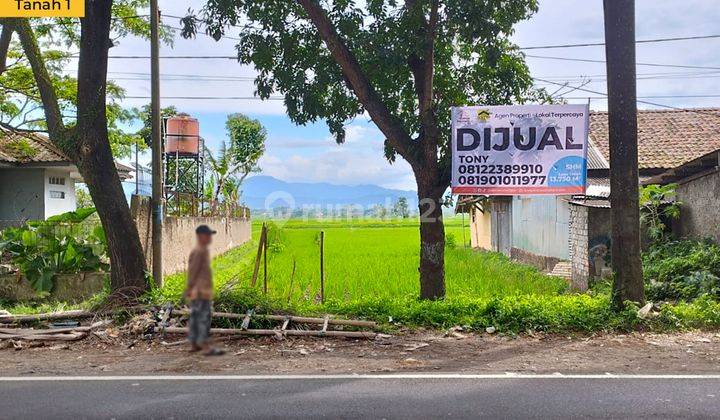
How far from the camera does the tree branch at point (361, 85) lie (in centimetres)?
1007

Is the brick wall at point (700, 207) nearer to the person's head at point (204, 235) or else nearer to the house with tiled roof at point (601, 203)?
the house with tiled roof at point (601, 203)

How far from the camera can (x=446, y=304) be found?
33.2 feet

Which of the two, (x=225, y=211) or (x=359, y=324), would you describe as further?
(x=359, y=324)

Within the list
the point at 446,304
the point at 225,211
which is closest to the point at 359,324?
the point at 446,304

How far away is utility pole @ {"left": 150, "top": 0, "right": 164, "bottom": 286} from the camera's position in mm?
2699

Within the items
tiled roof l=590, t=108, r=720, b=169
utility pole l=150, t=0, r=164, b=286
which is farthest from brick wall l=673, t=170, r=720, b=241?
utility pole l=150, t=0, r=164, b=286

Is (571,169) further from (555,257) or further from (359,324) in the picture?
(555,257)

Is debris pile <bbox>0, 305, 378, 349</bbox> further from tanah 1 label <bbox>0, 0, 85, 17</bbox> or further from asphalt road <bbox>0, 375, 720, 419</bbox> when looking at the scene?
tanah 1 label <bbox>0, 0, 85, 17</bbox>

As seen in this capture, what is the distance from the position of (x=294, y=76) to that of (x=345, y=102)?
38.4 inches

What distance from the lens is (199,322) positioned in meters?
0.64

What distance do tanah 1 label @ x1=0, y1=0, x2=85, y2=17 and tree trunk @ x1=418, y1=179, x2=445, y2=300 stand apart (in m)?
8.65

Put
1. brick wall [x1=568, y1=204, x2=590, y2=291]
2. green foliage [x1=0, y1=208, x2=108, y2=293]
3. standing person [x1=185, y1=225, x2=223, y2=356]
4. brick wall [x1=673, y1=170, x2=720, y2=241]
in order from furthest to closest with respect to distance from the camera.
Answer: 1. brick wall [x1=568, y1=204, x2=590, y2=291]
2. green foliage [x1=0, y1=208, x2=108, y2=293]
3. brick wall [x1=673, y1=170, x2=720, y2=241]
4. standing person [x1=185, y1=225, x2=223, y2=356]

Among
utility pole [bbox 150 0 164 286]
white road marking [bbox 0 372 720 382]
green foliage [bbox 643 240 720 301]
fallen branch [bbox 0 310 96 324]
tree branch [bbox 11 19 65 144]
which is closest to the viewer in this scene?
utility pole [bbox 150 0 164 286]

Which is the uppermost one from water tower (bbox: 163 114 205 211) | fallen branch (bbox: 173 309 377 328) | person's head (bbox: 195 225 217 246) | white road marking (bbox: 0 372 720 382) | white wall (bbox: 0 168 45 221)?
white wall (bbox: 0 168 45 221)
